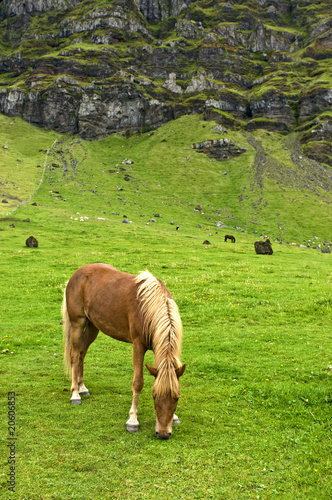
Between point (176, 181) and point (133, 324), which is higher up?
point (133, 324)

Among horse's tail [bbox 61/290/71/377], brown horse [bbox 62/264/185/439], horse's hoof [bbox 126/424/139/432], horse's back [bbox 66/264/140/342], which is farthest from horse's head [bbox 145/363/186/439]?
horse's tail [bbox 61/290/71/377]

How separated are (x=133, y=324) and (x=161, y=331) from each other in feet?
3.25


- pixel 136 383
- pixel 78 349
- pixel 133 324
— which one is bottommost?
pixel 78 349

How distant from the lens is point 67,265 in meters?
29.5

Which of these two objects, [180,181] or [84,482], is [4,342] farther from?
[180,181]

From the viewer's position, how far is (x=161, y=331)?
24.9 feet

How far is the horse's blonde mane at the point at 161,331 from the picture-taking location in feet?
23.2

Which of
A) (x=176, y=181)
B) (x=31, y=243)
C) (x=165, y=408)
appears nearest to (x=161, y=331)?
(x=165, y=408)

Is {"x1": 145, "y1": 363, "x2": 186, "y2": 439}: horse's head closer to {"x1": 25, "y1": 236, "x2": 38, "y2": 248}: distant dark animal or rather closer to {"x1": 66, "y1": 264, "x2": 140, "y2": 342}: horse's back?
{"x1": 66, "y1": 264, "x2": 140, "y2": 342}: horse's back

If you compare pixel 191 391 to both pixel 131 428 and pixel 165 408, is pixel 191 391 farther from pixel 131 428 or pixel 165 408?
pixel 165 408

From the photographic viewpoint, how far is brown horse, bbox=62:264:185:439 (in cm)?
709

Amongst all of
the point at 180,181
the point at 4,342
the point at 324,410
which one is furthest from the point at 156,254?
the point at 180,181

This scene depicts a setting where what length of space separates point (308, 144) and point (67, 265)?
134 meters

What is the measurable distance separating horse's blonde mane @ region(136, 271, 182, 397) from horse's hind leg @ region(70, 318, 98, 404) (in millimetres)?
2467
